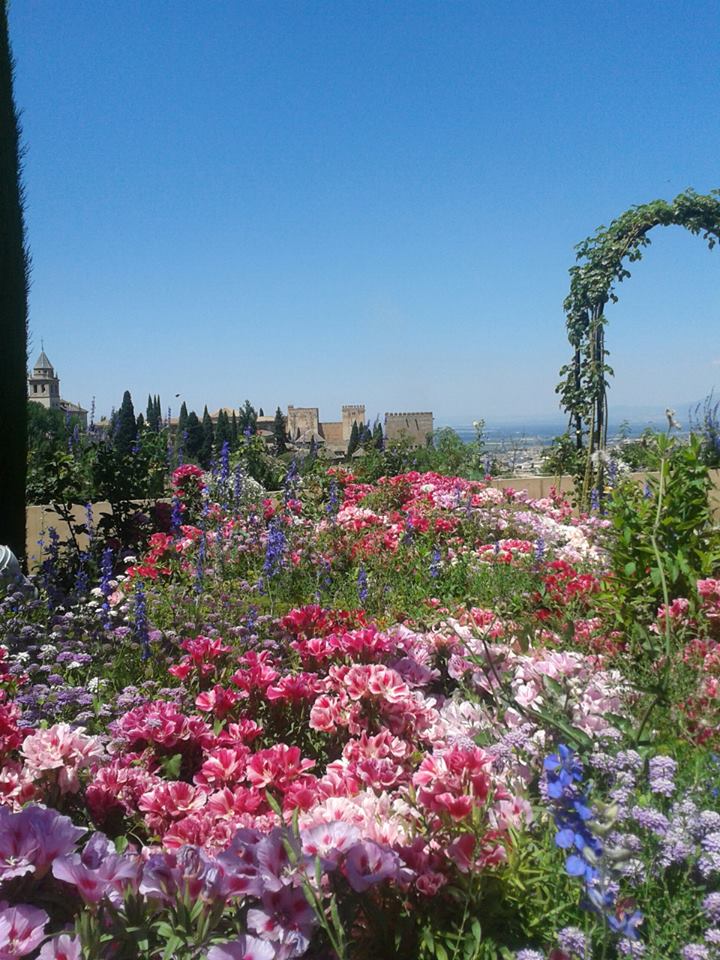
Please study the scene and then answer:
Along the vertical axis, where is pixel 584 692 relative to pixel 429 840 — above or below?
above

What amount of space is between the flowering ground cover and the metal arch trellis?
15.5ft

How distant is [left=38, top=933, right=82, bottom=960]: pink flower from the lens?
992 millimetres

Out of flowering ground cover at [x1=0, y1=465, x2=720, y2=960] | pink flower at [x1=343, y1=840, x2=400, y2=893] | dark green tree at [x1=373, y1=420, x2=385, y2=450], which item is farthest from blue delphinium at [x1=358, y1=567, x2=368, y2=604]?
dark green tree at [x1=373, y1=420, x2=385, y2=450]

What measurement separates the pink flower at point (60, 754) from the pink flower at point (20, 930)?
0.56m

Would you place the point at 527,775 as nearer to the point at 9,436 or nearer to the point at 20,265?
the point at 9,436

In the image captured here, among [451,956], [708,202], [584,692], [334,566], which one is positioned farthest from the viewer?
[708,202]

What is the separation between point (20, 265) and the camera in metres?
5.96

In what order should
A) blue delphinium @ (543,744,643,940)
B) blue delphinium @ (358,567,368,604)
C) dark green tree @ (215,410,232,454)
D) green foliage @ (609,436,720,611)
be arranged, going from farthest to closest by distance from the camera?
1. dark green tree @ (215,410,232,454)
2. blue delphinium @ (358,567,368,604)
3. green foliage @ (609,436,720,611)
4. blue delphinium @ (543,744,643,940)

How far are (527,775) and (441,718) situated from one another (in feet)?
1.43

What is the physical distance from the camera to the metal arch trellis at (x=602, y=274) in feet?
25.1

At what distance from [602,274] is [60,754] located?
7.50m

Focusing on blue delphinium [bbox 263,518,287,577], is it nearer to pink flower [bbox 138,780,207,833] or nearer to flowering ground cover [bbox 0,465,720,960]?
flowering ground cover [bbox 0,465,720,960]

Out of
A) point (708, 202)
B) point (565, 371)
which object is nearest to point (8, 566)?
point (565, 371)

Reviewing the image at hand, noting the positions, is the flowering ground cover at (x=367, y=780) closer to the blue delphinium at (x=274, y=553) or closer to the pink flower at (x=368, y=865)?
the pink flower at (x=368, y=865)
